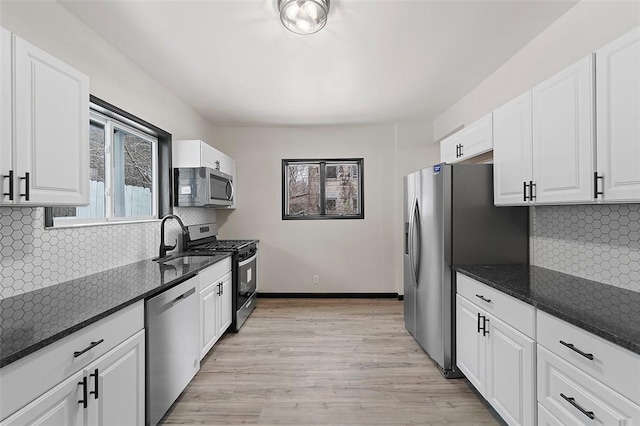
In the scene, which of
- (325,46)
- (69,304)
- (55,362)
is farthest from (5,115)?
(325,46)

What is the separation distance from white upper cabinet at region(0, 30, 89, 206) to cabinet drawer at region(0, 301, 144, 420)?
0.63m

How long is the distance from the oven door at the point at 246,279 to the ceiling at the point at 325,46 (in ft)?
6.47

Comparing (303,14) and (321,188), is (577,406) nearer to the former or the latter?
(303,14)

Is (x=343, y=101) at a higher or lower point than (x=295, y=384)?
higher

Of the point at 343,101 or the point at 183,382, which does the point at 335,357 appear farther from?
the point at 343,101

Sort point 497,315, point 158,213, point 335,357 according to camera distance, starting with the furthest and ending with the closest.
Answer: point 158,213 → point 335,357 → point 497,315

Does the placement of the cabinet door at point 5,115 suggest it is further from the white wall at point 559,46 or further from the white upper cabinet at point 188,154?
the white wall at point 559,46

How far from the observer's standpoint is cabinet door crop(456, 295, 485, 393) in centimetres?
203

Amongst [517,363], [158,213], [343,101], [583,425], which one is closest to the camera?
[583,425]

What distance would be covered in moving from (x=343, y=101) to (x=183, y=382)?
3182 millimetres

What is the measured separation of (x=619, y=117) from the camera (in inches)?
54.1

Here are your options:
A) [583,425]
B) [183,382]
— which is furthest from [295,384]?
[583,425]

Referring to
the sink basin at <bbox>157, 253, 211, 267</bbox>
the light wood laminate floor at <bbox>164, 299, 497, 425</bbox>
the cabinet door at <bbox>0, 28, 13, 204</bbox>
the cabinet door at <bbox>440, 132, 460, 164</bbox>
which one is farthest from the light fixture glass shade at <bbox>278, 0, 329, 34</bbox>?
the light wood laminate floor at <bbox>164, 299, 497, 425</bbox>

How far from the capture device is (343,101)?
142 inches
